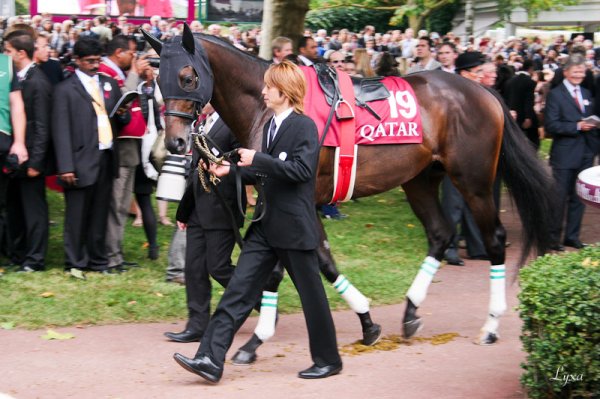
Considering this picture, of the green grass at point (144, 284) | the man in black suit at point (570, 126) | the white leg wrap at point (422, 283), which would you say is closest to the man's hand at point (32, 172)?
the green grass at point (144, 284)

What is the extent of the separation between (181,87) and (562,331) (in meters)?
2.88

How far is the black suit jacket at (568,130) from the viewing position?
11.0 meters

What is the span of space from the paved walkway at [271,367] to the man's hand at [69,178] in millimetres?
1665

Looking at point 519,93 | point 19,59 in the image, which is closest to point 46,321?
point 19,59

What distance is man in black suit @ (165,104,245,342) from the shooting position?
22.2 ft

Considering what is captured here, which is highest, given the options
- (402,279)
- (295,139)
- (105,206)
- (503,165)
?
(295,139)

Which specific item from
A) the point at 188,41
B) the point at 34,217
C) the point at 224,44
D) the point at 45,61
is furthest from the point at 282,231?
the point at 45,61

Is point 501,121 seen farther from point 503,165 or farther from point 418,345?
point 418,345

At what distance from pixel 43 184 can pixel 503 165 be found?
13.8 ft

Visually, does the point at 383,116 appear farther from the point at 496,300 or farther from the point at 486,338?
the point at 486,338

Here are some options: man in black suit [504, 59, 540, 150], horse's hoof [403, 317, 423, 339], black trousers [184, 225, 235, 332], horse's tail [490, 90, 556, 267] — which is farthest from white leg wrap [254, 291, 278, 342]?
man in black suit [504, 59, 540, 150]

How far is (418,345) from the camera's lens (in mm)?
7145

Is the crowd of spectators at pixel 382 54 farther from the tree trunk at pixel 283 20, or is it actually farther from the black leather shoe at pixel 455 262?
the black leather shoe at pixel 455 262

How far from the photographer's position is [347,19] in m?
36.2
